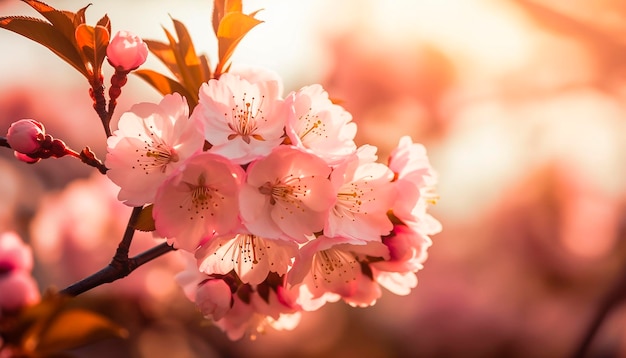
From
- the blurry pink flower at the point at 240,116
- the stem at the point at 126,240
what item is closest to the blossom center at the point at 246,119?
the blurry pink flower at the point at 240,116

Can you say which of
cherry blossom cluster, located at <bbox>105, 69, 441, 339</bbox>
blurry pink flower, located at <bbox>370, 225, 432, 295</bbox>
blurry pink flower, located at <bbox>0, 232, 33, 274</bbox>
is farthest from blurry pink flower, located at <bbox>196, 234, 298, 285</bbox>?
blurry pink flower, located at <bbox>0, 232, 33, 274</bbox>

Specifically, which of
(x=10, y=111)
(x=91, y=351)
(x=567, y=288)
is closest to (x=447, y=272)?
(x=567, y=288)

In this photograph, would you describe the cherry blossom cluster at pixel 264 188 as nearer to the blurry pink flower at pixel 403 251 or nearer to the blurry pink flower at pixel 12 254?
the blurry pink flower at pixel 403 251

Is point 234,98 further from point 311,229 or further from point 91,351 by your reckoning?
point 91,351

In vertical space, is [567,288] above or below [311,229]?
below

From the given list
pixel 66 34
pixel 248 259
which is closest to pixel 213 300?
pixel 248 259

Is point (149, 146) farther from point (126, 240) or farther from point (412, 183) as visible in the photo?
point (412, 183)
